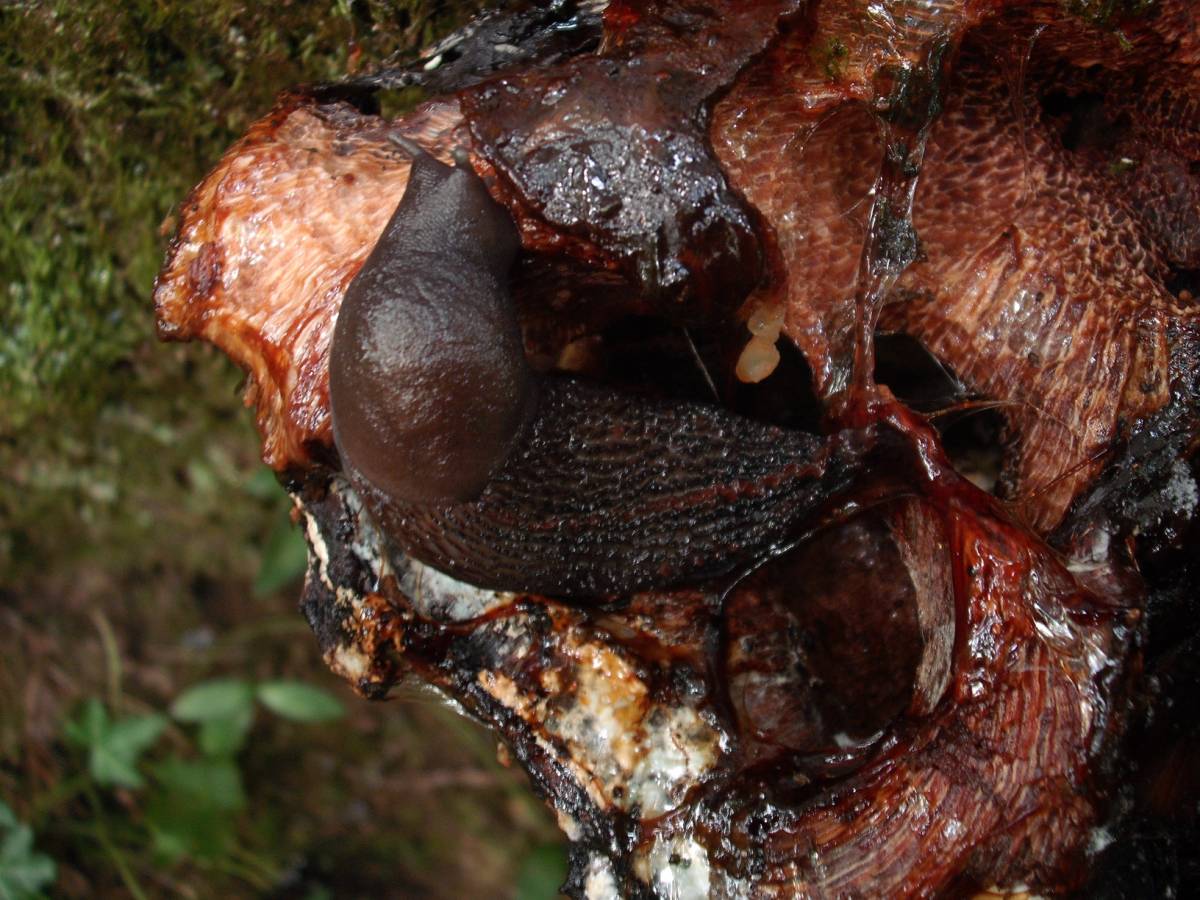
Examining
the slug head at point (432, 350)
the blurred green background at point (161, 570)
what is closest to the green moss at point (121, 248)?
the blurred green background at point (161, 570)

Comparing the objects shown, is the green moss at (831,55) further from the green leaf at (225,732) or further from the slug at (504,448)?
the green leaf at (225,732)

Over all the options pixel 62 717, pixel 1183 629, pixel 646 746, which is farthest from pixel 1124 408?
pixel 62 717

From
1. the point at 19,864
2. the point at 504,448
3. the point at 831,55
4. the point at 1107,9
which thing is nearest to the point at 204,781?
the point at 19,864

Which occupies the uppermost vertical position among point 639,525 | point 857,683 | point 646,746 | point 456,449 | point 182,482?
point 456,449

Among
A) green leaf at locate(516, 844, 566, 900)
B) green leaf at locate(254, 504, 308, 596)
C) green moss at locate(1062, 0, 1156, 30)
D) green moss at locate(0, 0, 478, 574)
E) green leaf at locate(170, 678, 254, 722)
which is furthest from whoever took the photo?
green leaf at locate(170, 678, 254, 722)

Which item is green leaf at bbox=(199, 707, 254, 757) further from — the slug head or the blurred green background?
the slug head

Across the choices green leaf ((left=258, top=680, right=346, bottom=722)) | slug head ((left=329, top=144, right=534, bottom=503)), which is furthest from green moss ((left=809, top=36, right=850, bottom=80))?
green leaf ((left=258, top=680, right=346, bottom=722))

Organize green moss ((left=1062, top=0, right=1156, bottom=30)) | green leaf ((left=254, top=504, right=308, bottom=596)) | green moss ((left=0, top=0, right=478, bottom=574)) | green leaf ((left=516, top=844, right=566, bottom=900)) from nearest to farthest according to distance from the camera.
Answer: green moss ((left=1062, top=0, right=1156, bottom=30)) < green moss ((left=0, top=0, right=478, bottom=574)) < green leaf ((left=254, top=504, right=308, bottom=596)) < green leaf ((left=516, top=844, right=566, bottom=900))

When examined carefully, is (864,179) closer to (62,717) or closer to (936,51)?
(936,51)
